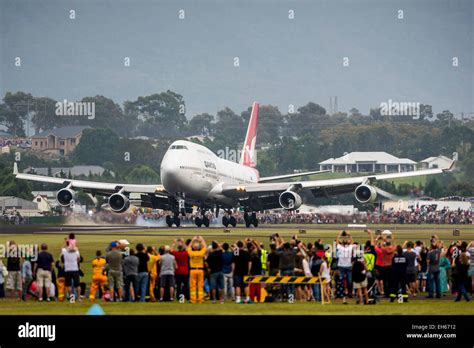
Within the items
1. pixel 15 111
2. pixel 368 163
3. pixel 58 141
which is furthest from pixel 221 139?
pixel 368 163

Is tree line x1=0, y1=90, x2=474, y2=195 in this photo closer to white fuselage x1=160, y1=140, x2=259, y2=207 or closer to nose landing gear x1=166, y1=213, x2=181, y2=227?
white fuselage x1=160, y1=140, x2=259, y2=207

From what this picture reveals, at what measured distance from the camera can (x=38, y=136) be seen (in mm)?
174375

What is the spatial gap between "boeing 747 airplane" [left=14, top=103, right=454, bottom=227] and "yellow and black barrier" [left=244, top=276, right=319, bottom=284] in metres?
47.5

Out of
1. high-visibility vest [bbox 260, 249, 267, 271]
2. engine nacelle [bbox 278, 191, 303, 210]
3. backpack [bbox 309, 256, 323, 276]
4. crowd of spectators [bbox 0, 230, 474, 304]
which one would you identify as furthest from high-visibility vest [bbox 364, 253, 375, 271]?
engine nacelle [bbox 278, 191, 303, 210]

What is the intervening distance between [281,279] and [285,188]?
54.0m

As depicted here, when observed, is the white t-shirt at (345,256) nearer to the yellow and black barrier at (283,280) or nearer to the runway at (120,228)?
the yellow and black barrier at (283,280)

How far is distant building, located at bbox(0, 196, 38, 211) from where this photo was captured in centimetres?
11100

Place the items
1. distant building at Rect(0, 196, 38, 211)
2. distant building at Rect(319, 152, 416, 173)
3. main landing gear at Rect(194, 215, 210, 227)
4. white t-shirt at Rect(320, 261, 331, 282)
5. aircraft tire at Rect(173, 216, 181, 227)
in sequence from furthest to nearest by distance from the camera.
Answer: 1. distant building at Rect(319, 152, 416, 173)
2. distant building at Rect(0, 196, 38, 211)
3. aircraft tire at Rect(173, 216, 181, 227)
4. main landing gear at Rect(194, 215, 210, 227)
5. white t-shirt at Rect(320, 261, 331, 282)

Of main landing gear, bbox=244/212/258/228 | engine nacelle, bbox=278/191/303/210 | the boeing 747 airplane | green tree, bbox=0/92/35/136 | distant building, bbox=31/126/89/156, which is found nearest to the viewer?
the boeing 747 airplane

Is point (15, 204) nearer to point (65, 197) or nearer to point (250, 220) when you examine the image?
point (65, 197)

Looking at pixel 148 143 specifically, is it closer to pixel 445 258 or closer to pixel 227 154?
pixel 227 154

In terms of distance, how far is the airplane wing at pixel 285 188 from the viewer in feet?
305

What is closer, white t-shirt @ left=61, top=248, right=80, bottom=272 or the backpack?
white t-shirt @ left=61, top=248, right=80, bottom=272
